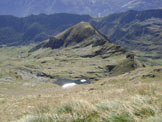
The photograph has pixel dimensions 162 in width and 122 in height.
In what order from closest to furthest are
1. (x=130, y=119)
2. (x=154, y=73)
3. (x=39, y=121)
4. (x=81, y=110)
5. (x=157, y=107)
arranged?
(x=130, y=119) < (x=157, y=107) < (x=39, y=121) < (x=81, y=110) < (x=154, y=73)

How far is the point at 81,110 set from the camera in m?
6.64

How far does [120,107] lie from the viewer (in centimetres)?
643

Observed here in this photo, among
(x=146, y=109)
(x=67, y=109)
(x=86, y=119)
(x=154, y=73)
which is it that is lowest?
(x=154, y=73)

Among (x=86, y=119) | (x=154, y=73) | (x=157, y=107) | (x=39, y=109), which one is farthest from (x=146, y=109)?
(x=154, y=73)

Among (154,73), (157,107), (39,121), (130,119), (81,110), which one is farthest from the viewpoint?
(154,73)

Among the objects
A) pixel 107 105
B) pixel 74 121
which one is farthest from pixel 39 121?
pixel 107 105

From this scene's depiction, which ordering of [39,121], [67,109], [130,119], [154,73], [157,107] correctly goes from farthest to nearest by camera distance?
[154,73], [67,109], [39,121], [157,107], [130,119]

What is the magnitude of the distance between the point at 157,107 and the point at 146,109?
13.4 inches

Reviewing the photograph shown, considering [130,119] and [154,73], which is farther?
[154,73]

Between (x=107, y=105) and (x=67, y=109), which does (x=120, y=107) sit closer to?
(x=107, y=105)

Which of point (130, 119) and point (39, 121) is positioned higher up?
point (130, 119)

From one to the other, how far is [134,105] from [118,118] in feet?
3.68

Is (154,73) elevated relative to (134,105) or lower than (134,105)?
lower

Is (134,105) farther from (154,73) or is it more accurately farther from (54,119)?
(154,73)
